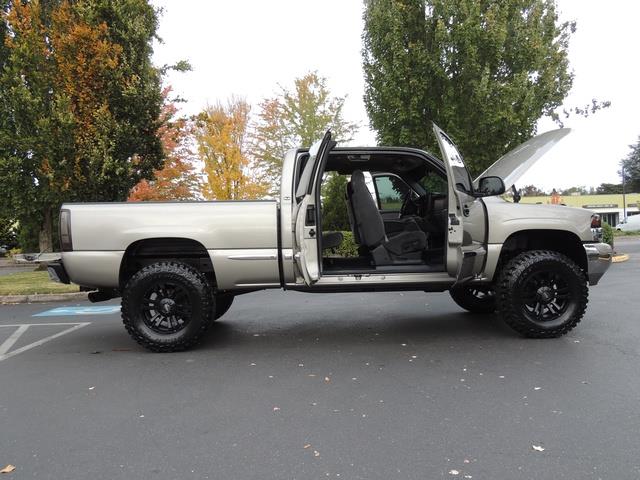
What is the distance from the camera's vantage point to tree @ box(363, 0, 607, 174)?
11.2 meters

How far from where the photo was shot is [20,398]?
368 centimetres

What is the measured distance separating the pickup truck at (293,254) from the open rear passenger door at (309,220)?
0.04ft

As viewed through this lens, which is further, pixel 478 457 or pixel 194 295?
pixel 194 295

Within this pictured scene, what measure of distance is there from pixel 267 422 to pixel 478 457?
4.24 ft

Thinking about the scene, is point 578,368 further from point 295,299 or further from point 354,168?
point 295,299

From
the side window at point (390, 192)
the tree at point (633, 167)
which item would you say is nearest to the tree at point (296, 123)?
the side window at point (390, 192)

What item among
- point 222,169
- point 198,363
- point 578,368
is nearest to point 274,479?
point 198,363

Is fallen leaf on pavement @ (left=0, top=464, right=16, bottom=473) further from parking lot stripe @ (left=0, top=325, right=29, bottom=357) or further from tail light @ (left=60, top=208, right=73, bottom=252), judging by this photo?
parking lot stripe @ (left=0, top=325, right=29, bottom=357)

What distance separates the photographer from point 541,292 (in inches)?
193

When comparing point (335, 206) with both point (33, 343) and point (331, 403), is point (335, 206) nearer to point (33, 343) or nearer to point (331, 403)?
point (33, 343)

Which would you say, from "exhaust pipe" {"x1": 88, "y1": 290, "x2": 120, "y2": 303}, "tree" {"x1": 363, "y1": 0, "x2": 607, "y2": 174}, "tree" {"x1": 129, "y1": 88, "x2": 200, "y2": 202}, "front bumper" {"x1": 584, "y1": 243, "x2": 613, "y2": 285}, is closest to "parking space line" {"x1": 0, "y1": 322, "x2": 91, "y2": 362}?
"exhaust pipe" {"x1": 88, "y1": 290, "x2": 120, "y2": 303}

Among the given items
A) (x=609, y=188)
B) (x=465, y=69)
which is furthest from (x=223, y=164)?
(x=609, y=188)

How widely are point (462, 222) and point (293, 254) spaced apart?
1.69 m

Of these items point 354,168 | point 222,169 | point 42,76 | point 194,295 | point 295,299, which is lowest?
point 295,299
